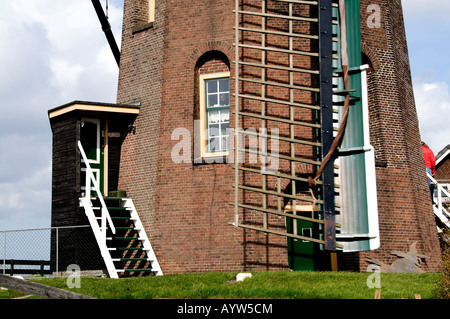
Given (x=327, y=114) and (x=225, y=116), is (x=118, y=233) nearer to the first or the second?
(x=225, y=116)

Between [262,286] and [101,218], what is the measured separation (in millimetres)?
5837

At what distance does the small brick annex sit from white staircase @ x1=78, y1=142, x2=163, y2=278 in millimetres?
286

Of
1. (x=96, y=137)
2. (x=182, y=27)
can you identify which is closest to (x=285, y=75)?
(x=182, y=27)

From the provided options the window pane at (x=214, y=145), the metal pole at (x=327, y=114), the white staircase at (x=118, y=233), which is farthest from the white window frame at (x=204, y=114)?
the metal pole at (x=327, y=114)

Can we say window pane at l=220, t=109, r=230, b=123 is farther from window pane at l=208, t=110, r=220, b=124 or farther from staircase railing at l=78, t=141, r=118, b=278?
Answer: staircase railing at l=78, t=141, r=118, b=278

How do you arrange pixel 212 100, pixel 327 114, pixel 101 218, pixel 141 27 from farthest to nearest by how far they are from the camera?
pixel 141 27 < pixel 212 100 < pixel 101 218 < pixel 327 114

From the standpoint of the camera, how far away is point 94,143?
19.6 m

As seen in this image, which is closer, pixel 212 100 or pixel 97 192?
pixel 97 192

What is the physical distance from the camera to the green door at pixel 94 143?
1936cm

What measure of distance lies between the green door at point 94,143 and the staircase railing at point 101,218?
2.20 feet

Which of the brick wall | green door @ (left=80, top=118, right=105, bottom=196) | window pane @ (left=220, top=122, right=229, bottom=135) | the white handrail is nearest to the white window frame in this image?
window pane @ (left=220, top=122, right=229, bottom=135)

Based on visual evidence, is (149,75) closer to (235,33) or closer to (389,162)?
(235,33)

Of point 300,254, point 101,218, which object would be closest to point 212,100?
→ point 101,218

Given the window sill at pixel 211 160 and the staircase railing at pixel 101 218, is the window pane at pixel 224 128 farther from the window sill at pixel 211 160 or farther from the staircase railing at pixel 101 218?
the staircase railing at pixel 101 218
